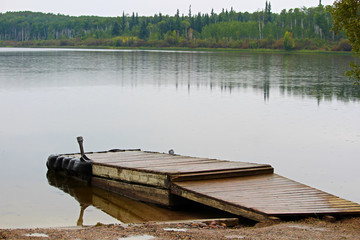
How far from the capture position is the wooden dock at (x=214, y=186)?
802 centimetres

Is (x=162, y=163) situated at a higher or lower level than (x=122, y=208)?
higher

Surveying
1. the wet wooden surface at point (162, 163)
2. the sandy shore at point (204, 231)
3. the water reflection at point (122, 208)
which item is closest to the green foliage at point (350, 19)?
the wet wooden surface at point (162, 163)

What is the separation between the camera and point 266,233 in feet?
22.6

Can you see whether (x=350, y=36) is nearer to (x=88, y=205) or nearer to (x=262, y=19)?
(x=88, y=205)

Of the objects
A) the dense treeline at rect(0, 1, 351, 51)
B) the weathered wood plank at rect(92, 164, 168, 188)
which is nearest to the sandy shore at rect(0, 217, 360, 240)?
the weathered wood plank at rect(92, 164, 168, 188)

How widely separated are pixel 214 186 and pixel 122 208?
1898 millimetres

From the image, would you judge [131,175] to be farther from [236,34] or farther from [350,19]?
[236,34]

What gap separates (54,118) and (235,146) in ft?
24.7

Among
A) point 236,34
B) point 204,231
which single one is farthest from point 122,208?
point 236,34

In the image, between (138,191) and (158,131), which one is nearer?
(138,191)

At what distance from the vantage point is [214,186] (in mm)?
9273

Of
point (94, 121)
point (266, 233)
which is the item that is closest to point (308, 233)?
point (266, 233)

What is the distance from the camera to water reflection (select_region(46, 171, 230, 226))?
937cm

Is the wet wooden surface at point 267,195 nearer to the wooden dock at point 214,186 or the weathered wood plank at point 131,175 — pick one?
the wooden dock at point 214,186
